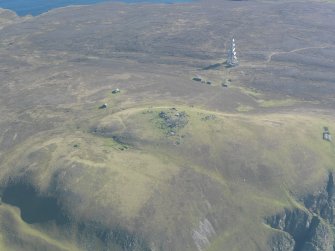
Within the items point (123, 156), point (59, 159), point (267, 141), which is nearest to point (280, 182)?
point (267, 141)

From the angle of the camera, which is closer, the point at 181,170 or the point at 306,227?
the point at 306,227

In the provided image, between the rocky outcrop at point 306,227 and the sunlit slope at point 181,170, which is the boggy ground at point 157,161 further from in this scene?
the rocky outcrop at point 306,227

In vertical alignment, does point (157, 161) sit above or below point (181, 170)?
above

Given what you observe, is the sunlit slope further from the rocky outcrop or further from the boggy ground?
the rocky outcrop

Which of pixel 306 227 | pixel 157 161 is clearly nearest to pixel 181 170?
pixel 157 161

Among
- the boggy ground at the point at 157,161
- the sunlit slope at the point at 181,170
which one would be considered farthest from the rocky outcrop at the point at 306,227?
the sunlit slope at the point at 181,170

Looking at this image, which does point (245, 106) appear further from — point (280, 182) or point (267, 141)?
point (280, 182)

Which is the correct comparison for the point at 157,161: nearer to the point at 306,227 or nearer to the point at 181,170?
the point at 181,170
